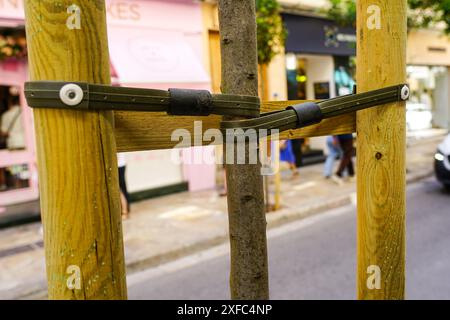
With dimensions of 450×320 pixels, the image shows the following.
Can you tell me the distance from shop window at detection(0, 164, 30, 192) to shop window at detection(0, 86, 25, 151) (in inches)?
14.8

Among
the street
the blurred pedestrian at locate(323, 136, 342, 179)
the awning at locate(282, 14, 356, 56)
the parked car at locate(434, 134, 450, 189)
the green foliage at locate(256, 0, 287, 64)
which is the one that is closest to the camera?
the street

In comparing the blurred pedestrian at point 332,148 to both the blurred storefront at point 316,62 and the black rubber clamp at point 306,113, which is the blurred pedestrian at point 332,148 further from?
the black rubber clamp at point 306,113

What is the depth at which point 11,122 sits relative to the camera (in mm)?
8328

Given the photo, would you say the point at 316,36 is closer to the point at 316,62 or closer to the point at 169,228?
the point at 316,62

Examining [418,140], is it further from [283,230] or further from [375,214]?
[375,214]

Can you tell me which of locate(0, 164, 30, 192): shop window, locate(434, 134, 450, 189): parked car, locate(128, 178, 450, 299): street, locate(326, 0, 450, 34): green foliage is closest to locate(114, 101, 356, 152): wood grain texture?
locate(128, 178, 450, 299): street

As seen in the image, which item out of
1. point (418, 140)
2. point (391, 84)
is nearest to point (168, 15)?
point (391, 84)

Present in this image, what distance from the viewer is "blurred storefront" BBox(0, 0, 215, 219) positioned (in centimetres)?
809

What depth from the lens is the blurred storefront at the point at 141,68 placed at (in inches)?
319

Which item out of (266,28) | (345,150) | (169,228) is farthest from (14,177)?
(345,150)

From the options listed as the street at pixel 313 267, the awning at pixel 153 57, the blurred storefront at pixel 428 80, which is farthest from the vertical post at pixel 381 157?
the blurred storefront at pixel 428 80

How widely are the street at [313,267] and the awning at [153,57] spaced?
3.86m

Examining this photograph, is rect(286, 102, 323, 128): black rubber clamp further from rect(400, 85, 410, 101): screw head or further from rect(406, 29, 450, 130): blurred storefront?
rect(406, 29, 450, 130): blurred storefront

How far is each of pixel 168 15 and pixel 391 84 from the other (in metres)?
8.94
